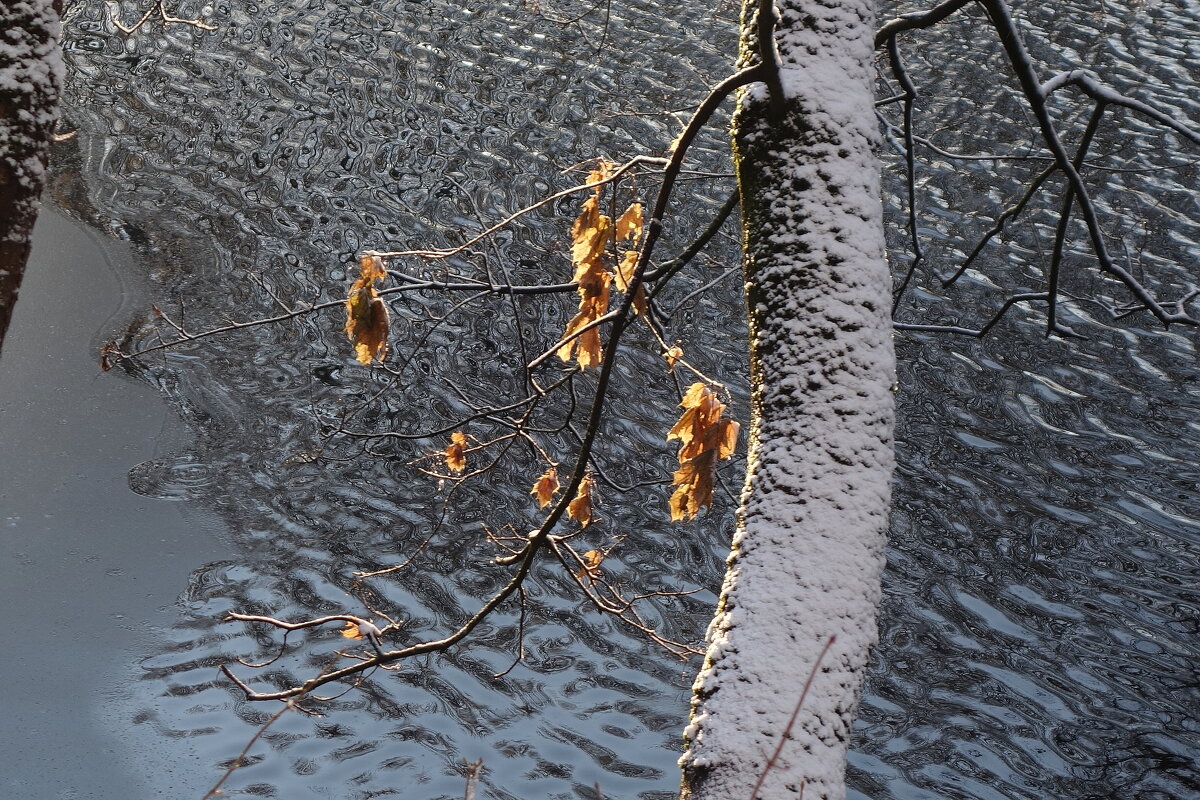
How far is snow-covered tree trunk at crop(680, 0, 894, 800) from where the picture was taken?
73.1 inches

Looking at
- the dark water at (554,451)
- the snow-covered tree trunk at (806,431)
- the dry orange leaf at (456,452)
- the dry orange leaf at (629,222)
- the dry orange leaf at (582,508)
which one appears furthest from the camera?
the dark water at (554,451)

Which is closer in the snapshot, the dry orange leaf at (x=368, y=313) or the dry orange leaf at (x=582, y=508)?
the dry orange leaf at (x=368, y=313)

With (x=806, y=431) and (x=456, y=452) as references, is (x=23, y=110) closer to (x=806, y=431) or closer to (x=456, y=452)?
(x=806, y=431)

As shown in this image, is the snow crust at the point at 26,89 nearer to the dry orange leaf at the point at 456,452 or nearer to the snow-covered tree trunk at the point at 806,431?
the snow-covered tree trunk at the point at 806,431

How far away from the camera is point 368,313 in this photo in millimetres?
3551

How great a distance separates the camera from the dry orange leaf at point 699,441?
9.57 ft

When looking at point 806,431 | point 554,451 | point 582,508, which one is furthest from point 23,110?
point 554,451

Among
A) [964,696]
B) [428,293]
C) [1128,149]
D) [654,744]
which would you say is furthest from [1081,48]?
[654,744]

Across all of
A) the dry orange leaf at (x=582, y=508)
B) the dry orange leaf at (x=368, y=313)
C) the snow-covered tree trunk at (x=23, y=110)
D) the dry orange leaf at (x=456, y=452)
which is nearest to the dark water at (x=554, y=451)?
the dry orange leaf at (x=456, y=452)

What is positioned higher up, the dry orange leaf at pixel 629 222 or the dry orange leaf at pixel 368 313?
the dry orange leaf at pixel 629 222

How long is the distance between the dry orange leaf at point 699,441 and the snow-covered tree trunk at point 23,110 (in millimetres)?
1564

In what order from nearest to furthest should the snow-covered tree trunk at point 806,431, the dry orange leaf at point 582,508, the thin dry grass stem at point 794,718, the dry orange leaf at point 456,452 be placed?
the thin dry grass stem at point 794,718 < the snow-covered tree trunk at point 806,431 < the dry orange leaf at point 582,508 < the dry orange leaf at point 456,452

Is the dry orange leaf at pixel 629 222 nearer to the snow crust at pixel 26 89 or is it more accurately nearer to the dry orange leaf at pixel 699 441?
the dry orange leaf at pixel 699 441

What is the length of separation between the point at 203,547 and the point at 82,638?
967 millimetres
